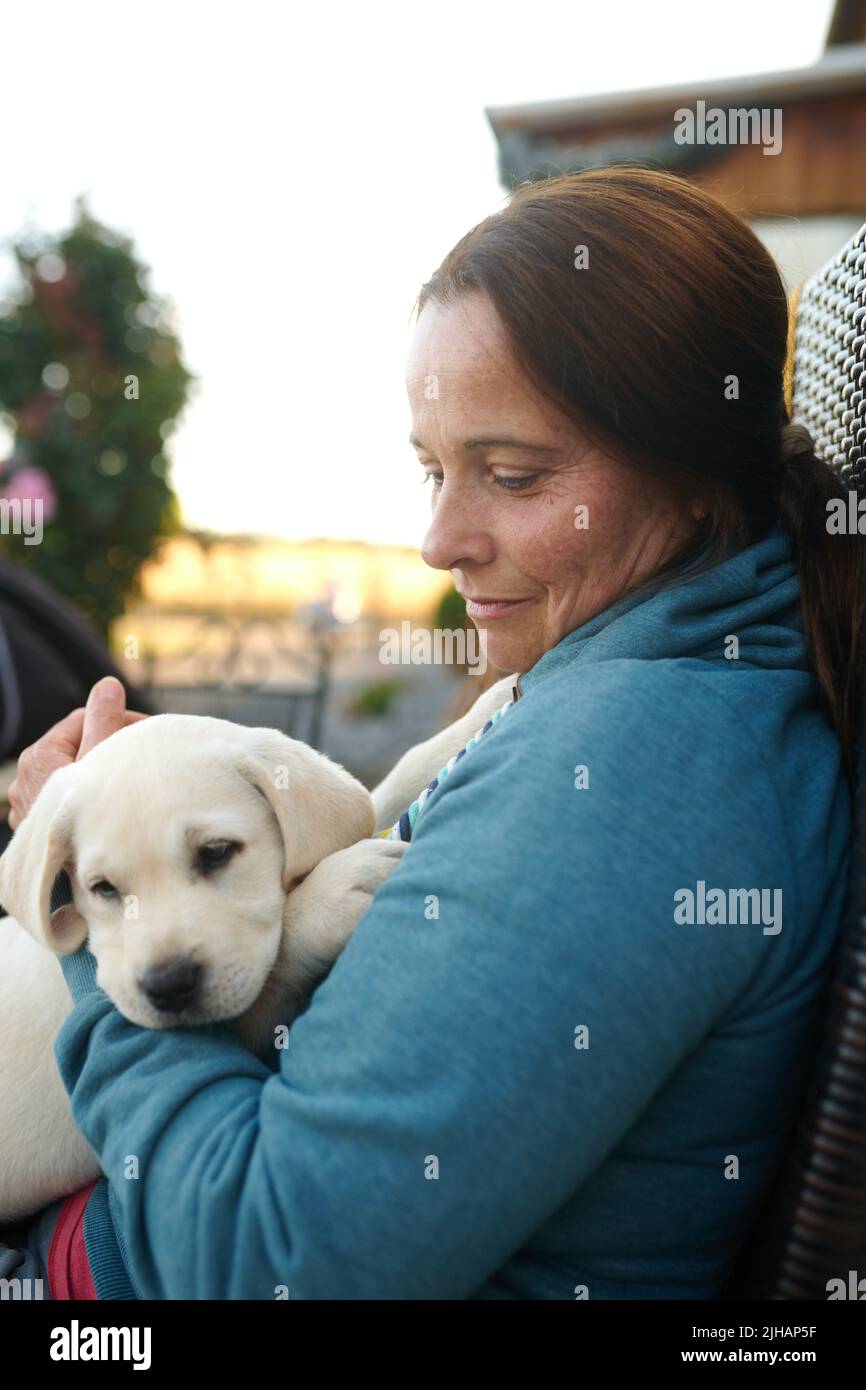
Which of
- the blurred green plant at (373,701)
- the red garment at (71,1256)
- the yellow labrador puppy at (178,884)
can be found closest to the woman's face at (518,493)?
the yellow labrador puppy at (178,884)

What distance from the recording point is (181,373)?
6.29m

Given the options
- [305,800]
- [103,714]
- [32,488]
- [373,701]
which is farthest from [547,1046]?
[373,701]

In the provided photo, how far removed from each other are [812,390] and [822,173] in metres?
6.17

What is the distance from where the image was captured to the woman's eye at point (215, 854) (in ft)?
5.62

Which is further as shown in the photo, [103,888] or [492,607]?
[492,607]

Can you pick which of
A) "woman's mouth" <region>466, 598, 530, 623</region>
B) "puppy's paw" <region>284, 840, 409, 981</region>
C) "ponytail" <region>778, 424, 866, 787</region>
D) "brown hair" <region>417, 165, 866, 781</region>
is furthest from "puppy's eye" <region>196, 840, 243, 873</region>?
"ponytail" <region>778, 424, 866, 787</region>

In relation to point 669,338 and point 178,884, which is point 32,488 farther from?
point 669,338

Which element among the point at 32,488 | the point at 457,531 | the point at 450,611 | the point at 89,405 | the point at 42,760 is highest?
the point at 89,405

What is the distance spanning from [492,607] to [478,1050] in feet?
2.90

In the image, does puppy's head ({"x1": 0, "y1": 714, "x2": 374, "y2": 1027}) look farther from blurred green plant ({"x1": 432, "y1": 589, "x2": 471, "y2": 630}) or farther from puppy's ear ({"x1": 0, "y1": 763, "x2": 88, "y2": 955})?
blurred green plant ({"x1": 432, "y1": 589, "x2": 471, "y2": 630})

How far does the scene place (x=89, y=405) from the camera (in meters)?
6.12

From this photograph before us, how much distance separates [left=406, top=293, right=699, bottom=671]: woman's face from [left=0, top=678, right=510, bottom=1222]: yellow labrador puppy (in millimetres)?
454

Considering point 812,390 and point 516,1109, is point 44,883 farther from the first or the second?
point 812,390

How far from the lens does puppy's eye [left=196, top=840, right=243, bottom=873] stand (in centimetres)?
171
